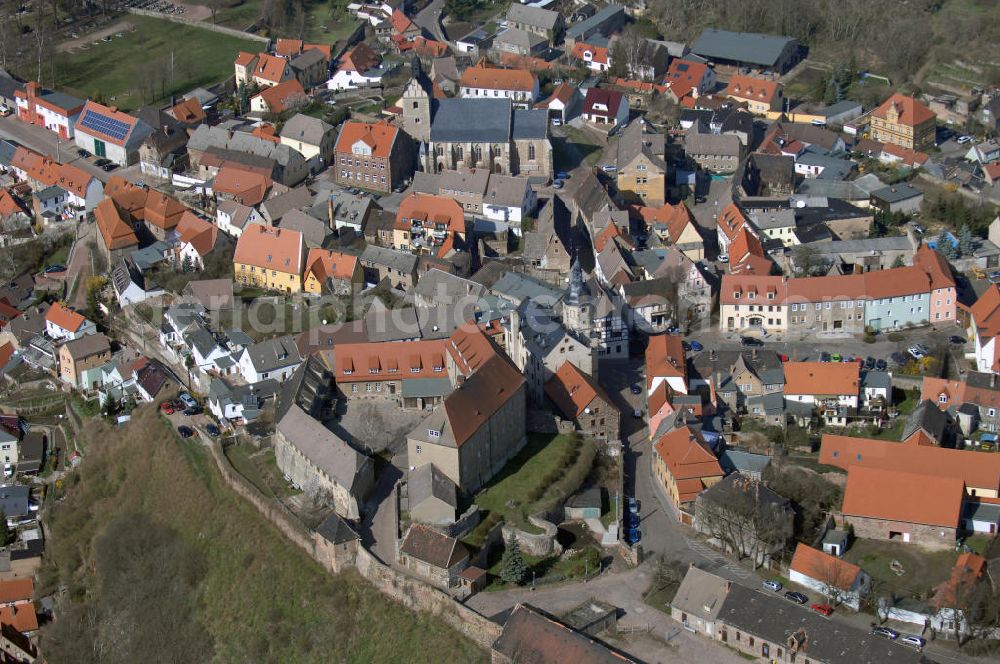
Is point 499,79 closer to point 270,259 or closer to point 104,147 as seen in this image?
point 104,147

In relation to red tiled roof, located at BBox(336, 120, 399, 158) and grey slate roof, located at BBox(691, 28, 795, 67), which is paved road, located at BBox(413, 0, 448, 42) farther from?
red tiled roof, located at BBox(336, 120, 399, 158)

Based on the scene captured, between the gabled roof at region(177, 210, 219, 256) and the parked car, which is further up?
the parked car

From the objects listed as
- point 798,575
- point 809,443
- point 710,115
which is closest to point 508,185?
point 710,115

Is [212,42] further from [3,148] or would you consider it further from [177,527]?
[177,527]

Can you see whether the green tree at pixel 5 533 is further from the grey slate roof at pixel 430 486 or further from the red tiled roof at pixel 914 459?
the red tiled roof at pixel 914 459

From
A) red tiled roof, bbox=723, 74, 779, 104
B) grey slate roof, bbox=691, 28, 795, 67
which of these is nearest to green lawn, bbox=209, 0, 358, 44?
grey slate roof, bbox=691, 28, 795, 67
